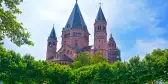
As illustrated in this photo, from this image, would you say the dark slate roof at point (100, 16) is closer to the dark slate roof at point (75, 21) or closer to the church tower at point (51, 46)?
the dark slate roof at point (75, 21)

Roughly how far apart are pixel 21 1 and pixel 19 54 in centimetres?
1825

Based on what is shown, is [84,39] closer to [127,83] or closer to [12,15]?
[127,83]

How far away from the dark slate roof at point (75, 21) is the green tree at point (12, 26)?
70.2m

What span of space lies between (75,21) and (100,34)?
37.2 ft

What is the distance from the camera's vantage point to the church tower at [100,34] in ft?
251

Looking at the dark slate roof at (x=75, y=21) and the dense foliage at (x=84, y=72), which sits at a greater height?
the dark slate roof at (x=75, y=21)

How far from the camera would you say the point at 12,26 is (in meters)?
12.3

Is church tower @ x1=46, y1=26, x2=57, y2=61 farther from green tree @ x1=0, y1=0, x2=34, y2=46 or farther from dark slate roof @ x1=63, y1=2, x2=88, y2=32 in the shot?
green tree @ x1=0, y1=0, x2=34, y2=46

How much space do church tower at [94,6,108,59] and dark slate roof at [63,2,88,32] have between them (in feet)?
21.7

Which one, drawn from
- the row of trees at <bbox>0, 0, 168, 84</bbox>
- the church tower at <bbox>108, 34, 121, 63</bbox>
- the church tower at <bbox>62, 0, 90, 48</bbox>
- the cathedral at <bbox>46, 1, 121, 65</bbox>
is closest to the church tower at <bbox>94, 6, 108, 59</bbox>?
the cathedral at <bbox>46, 1, 121, 65</bbox>

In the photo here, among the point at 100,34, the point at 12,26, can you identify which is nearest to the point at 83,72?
the point at 12,26

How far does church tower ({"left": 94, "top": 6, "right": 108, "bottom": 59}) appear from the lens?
3007 inches

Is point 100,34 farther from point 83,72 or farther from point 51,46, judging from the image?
point 83,72

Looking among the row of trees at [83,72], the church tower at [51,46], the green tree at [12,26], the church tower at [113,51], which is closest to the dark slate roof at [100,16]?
the church tower at [113,51]
